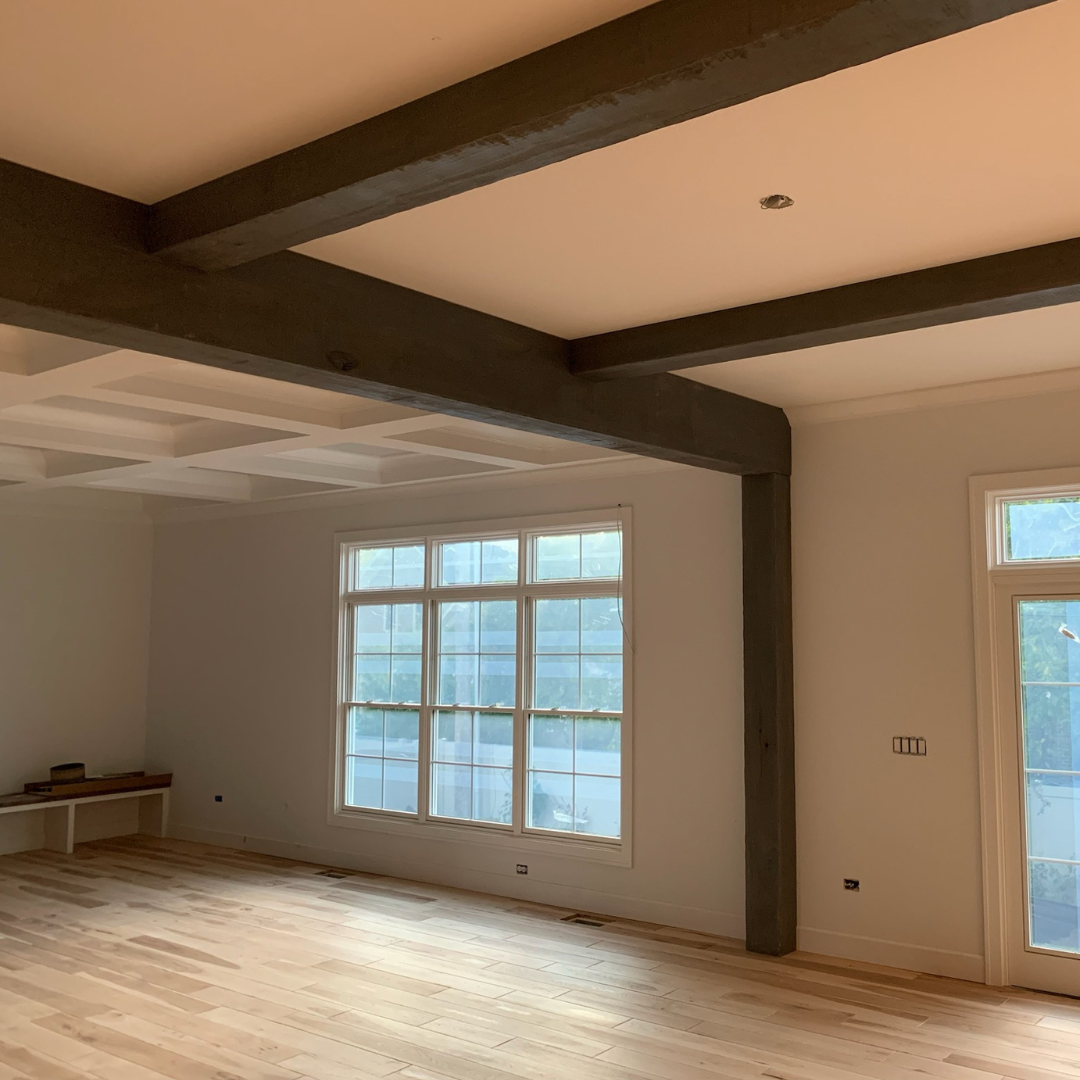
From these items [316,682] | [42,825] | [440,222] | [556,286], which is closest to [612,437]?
[556,286]

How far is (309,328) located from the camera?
3.52 meters

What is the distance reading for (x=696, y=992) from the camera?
5.07 meters

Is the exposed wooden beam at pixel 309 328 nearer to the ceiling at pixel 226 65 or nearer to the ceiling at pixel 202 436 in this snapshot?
the ceiling at pixel 226 65

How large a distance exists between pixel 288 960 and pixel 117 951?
101 centimetres

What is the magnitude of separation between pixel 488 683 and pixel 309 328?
431 centimetres

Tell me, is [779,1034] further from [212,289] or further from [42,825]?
[42,825]

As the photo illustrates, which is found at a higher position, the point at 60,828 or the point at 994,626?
the point at 994,626

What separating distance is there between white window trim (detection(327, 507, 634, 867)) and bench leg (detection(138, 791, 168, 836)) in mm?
2059

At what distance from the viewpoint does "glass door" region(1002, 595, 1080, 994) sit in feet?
16.5

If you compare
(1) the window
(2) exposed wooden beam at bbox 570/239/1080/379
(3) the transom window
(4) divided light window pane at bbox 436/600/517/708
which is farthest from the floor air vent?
(2) exposed wooden beam at bbox 570/239/1080/379

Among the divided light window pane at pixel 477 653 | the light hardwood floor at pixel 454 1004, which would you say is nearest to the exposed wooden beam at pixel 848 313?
the light hardwood floor at pixel 454 1004

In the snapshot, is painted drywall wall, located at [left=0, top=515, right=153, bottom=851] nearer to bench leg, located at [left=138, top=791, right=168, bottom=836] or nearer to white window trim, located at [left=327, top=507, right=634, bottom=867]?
bench leg, located at [left=138, top=791, right=168, bottom=836]

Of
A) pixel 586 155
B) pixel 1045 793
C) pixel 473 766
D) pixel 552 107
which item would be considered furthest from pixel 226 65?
pixel 473 766

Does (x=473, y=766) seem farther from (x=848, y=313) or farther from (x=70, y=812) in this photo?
(x=848, y=313)
